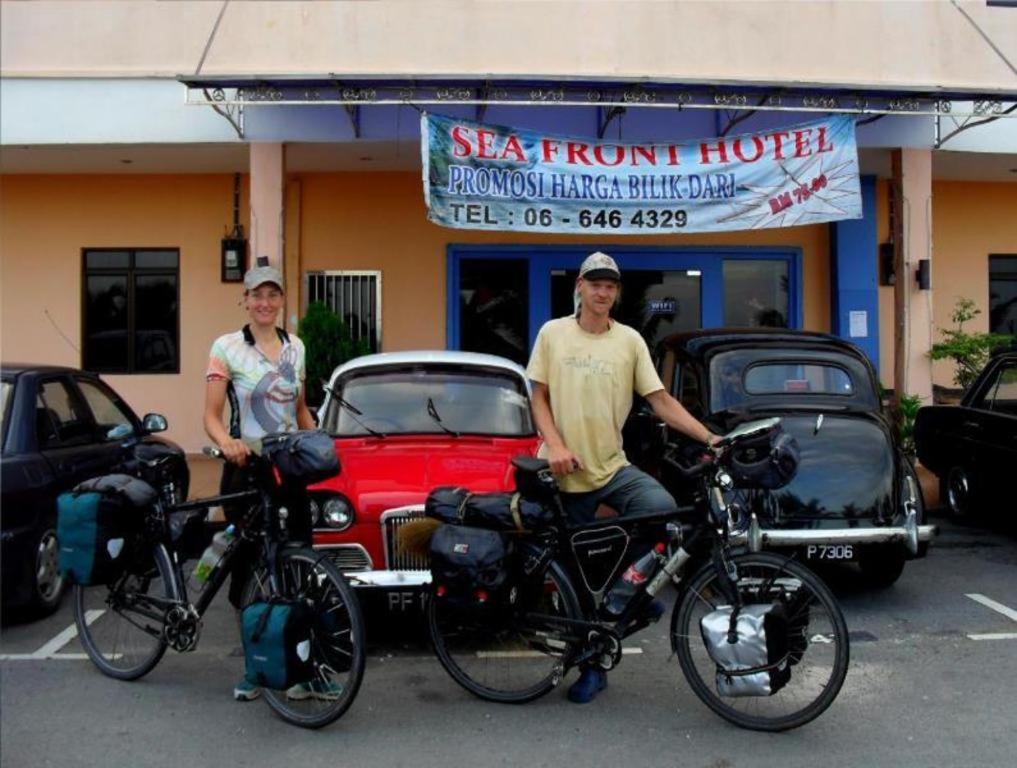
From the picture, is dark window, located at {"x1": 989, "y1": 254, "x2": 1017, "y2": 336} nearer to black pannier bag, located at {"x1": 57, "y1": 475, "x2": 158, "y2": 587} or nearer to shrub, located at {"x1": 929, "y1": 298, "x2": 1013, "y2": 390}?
shrub, located at {"x1": 929, "y1": 298, "x2": 1013, "y2": 390}

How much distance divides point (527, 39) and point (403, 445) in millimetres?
6017

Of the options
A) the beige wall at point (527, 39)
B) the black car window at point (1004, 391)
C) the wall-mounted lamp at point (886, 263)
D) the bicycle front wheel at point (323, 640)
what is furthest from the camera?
the wall-mounted lamp at point (886, 263)

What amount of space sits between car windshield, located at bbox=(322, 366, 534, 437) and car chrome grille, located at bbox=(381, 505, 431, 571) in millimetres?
1173

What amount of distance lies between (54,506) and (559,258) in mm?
7733

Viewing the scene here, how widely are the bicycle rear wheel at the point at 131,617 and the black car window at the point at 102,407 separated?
213cm

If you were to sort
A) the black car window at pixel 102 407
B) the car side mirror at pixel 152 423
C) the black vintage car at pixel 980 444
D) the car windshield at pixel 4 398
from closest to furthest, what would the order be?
the car side mirror at pixel 152 423, the car windshield at pixel 4 398, the black car window at pixel 102 407, the black vintage car at pixel 980 444

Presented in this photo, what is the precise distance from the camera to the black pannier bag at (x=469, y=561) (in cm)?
447

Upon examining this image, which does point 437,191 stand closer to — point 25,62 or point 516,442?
point 516,442

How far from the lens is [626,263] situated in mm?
12859

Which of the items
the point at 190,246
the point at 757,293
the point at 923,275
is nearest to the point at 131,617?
the point at 190,246

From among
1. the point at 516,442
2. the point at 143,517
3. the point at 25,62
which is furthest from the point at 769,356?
the point at 25,62

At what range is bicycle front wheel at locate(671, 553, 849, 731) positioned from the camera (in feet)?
14.1

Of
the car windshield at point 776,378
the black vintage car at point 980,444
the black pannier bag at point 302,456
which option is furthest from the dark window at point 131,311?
the black vintage car at point 980,444

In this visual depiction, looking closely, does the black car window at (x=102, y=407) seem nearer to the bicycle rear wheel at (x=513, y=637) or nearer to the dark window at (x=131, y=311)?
the bicycle rear wheel at (x=513, y=637)
